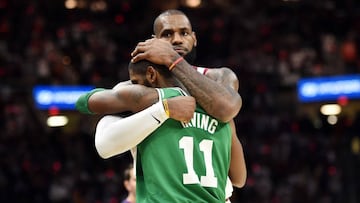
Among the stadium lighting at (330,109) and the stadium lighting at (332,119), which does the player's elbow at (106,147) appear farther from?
the stadium lighting at (330,109)

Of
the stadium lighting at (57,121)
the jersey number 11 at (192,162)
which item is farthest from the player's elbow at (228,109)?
the stadium lighting at (57,121)

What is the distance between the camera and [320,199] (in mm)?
14742

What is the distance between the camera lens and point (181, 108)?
3354 millimetres

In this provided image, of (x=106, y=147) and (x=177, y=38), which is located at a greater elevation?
Answer: (x=177, y=38)

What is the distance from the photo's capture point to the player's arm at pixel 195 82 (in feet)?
11.3

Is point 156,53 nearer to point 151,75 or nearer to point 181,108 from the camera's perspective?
point 151,75

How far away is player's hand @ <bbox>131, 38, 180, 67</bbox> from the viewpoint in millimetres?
3412

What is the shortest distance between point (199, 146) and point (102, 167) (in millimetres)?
11600

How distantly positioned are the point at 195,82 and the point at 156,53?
22cm

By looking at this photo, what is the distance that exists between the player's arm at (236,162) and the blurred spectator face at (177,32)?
43 cm

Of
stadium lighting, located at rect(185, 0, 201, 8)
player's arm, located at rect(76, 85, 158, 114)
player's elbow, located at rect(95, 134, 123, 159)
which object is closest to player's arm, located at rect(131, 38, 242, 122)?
player's arm, located at rect(76, 85, 158, 114)

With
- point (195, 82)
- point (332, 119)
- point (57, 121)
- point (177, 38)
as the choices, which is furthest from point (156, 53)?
point (332, 119)

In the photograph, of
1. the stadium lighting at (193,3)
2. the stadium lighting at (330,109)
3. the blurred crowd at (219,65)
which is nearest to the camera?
the blurred crowd at (219,65)

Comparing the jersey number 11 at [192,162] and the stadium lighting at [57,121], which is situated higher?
the jersey number 11 at [192,162]
